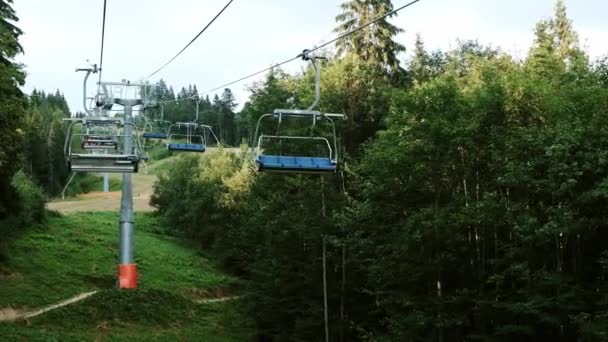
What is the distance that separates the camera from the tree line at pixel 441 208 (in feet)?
47.2

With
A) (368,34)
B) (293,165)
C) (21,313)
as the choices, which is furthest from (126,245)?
(293,165)

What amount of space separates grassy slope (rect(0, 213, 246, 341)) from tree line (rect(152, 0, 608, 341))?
130 inches

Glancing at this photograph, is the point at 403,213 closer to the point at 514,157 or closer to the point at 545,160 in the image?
the point at 514,157

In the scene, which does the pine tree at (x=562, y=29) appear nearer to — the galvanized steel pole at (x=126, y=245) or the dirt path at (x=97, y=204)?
the galvanized steel pole at (x=126, y=245)

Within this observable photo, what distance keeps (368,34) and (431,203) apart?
12720mm

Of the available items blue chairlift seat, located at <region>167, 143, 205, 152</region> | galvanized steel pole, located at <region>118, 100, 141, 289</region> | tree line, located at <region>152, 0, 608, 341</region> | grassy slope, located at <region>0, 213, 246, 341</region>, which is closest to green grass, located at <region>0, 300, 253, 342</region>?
grassy slope, located at <region>0, 213, 246, 341</region>

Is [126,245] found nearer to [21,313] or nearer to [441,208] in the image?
[21,313]

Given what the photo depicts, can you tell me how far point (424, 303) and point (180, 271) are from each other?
21.9 metres

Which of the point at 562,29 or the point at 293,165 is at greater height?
the point at 562,29

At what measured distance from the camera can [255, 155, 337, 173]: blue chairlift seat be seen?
32.6 feet

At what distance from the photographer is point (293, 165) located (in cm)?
1003

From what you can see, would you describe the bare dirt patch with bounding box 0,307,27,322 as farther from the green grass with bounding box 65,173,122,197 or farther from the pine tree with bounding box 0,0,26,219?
the green grass with bounding box 65,173,122,197

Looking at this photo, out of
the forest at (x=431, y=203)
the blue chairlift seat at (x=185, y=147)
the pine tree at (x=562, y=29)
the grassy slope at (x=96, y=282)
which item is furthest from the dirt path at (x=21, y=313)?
the pine tree at (x=562, y=29)

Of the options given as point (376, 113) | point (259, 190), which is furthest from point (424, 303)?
point (259, 190)
